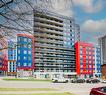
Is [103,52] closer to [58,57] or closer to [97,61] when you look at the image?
[97,61]

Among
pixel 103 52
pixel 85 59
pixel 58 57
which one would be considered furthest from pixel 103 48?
pixel 58 57

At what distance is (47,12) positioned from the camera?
941cm

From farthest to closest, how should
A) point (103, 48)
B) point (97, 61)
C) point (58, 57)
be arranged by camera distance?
point (103, 48), point (97, 61), point (58, 57)

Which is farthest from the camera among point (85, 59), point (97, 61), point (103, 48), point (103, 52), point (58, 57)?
point (103, 52)

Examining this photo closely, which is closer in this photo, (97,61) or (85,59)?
(85,59)

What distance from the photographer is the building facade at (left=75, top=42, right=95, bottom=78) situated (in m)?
134

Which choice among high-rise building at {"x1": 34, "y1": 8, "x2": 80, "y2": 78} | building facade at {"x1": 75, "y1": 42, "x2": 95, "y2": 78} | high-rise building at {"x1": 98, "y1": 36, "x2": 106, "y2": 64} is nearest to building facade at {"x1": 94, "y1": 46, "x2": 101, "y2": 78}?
building facade at {"x1": 75, "y1": 42, "x2": 95, "y2": 78}

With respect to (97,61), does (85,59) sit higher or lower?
higher

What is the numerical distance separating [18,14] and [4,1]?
1.94ft

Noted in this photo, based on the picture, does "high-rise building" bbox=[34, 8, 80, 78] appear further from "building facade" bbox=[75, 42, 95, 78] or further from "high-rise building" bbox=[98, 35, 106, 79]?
"high-rise building" bbox=[98, 35, 106, 79]

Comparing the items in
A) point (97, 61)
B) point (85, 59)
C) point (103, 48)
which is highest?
point (103, 48)

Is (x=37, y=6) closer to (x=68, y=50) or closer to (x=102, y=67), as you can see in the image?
(x=68, y=50)

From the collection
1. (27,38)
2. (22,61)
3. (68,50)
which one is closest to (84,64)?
(68,50)

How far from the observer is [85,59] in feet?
447
